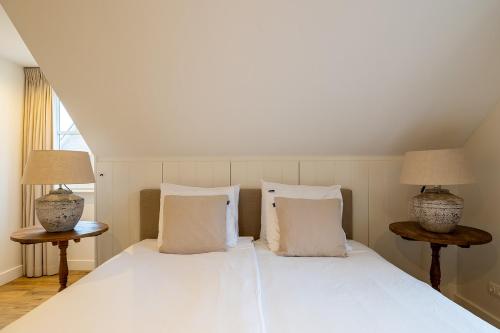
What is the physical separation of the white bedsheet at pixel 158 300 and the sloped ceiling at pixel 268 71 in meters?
1.10

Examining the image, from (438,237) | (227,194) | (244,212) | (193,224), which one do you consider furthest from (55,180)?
(438,237)

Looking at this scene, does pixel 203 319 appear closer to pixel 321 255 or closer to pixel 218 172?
pixel 321 255

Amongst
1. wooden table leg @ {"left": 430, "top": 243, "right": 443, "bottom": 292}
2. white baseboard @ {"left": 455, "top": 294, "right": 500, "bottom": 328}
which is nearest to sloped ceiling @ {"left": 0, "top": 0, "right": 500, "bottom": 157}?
wooden table leg @ {"left": 430, "top": 243, "right": 443, "bottom": 292}

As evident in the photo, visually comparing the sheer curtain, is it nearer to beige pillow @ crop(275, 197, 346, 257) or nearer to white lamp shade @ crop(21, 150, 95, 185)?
white lamp shade @ crop(21, 150, 95, 185)

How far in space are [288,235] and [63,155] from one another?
169 centimetres

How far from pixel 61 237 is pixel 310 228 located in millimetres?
1685

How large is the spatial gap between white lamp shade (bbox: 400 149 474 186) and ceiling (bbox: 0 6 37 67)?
3.31 meters

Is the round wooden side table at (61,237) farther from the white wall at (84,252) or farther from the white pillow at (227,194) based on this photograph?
the white wall at (84,252)

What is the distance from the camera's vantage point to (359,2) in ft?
5.39

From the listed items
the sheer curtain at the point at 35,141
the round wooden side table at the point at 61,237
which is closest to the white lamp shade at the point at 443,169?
the round wooden side table at the point at 61,237

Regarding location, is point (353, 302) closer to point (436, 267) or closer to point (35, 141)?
point (436, 267)

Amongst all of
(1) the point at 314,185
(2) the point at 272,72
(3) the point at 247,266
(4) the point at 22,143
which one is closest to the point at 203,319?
(3) the point at 247,266

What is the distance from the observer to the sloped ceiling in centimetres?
172

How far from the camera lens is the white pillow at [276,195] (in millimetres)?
2232
